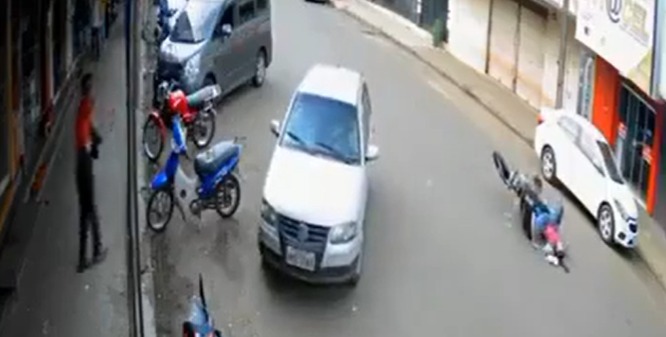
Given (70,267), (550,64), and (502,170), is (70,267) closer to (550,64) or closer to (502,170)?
(502,170)

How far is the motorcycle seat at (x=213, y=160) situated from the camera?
18484mm

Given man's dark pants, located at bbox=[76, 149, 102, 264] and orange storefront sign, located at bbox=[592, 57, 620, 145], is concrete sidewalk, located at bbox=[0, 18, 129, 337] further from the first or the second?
orange storefront sign, located at bbox=[592, 57, 620, 145]

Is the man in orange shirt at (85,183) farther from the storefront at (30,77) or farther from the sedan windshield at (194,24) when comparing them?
the sedan windshield at (194,24)

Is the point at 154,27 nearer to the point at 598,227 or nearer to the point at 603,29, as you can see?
the point at 603,29

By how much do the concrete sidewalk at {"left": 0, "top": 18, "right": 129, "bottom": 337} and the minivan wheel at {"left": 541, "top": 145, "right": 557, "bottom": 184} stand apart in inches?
285

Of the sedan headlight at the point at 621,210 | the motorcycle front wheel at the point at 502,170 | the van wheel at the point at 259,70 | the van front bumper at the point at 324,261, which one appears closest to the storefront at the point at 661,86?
the sedan headlight at the point at 621,210

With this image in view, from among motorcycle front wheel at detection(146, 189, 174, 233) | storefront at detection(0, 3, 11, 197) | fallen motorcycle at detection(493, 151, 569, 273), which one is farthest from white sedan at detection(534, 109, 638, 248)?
storefront at detection(0, 3, 11, 197)

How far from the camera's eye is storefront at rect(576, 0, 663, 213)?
2170cm

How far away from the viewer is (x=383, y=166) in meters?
23.1

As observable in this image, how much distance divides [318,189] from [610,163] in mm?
5709

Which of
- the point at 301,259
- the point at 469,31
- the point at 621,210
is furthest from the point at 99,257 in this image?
the point at 469,31

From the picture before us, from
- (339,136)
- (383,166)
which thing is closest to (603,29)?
(383,166)

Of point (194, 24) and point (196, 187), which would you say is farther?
point (194, 24)

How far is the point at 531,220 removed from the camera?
2008cm
